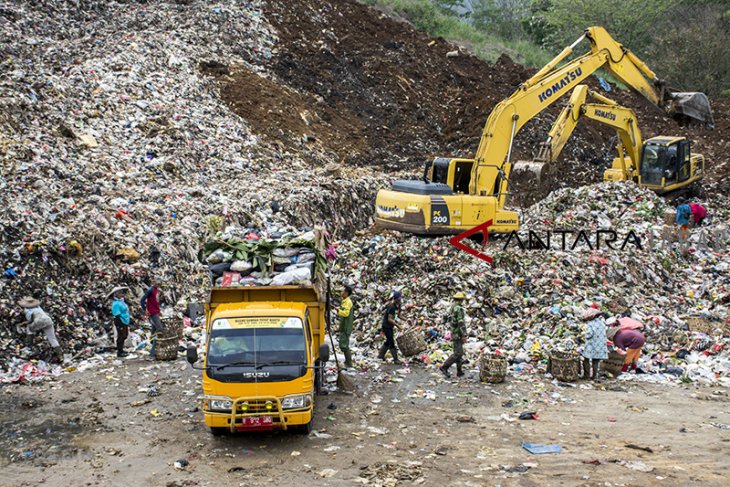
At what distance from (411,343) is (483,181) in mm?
4936

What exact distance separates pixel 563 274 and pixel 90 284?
27.4 ft

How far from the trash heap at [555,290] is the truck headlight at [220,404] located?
14.4 feet

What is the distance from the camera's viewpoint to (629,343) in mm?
11734

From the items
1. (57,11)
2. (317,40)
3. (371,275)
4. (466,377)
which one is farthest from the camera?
(317,40)

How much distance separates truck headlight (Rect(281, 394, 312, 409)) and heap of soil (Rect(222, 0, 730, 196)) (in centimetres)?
1555

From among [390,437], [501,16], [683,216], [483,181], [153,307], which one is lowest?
[390,437]

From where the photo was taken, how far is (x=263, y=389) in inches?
351

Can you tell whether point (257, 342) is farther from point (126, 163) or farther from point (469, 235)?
point (126, 163)

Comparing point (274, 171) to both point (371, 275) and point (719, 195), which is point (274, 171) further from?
point (719, 195)

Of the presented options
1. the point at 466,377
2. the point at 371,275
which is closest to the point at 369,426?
the point at 466,377

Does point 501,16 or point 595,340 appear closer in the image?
point 595,340

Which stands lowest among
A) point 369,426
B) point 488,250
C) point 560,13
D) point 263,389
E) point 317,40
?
point 369,426

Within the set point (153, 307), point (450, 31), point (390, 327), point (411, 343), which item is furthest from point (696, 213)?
point (450, 31)

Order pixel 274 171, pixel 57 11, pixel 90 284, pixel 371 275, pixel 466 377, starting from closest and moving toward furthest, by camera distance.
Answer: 1. pixel 466 377
2. pixel 90 284
3. pixel 371 275
4. pixel 274 171
5. pixel 57 11
